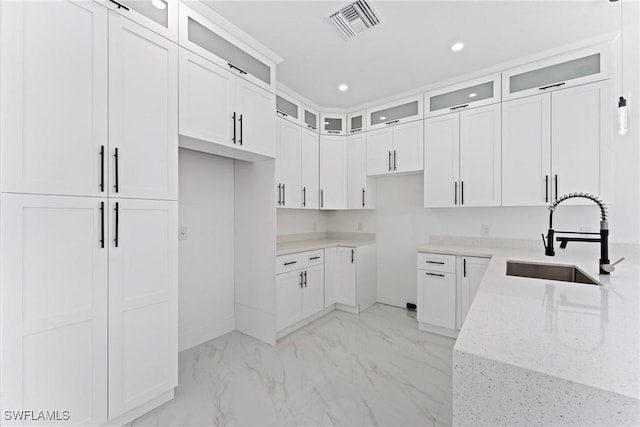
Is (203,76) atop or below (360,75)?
below

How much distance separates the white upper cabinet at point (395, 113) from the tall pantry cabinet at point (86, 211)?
8.08 feet

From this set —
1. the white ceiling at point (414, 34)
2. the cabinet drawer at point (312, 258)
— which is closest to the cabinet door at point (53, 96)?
the white ceiling at point (414, 34)

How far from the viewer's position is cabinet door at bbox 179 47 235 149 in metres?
1.91

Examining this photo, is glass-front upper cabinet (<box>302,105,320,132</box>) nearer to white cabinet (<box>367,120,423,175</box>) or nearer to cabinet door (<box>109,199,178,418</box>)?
white cabinet (<box>367,120,423,175</box>)

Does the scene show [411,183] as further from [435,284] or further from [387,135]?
[435,284]

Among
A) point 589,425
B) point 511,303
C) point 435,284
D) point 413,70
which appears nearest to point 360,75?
point 413,70

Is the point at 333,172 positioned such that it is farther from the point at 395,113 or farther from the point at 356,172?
the point at 395,113

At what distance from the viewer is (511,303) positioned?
3.39 ft

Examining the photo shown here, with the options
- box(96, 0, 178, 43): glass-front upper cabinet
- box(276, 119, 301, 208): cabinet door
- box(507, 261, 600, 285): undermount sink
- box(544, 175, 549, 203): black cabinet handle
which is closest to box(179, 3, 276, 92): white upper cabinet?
box(96, 0, 178, 43): glass-front upper cabinet

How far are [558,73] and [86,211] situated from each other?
3836 millimetres

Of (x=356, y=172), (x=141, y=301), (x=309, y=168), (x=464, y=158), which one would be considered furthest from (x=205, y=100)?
(x=464, y=158)

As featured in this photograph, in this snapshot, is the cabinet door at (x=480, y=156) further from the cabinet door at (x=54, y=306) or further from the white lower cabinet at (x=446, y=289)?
the cabinet door at (x=54, y=306)

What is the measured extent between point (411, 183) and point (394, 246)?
90 cm

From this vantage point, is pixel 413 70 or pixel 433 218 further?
pixel 433 218
